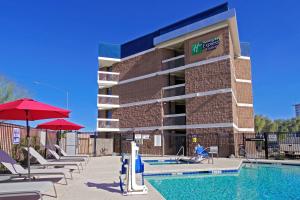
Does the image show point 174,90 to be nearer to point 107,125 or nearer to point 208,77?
point 208,77

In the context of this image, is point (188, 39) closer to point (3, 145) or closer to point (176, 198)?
point (3, 145)

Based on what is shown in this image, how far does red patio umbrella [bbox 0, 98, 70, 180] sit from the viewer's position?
7.15 meters

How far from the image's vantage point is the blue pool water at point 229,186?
920 centimetres

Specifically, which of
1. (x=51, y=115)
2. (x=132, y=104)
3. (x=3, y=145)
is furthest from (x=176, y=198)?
(x=132, y=104)

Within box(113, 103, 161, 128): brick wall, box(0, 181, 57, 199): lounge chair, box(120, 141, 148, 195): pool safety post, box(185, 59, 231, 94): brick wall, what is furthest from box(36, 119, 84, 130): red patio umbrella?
box(113, 103, 161, 128): brick wall

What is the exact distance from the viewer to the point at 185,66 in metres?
28.9

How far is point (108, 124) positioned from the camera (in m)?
34.8

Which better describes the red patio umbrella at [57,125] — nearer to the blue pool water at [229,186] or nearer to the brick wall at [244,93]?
the blue pool water at [229,186]

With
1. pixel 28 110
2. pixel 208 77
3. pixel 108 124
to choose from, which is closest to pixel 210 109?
pixel 208 77

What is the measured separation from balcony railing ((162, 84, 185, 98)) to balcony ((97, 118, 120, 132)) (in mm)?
7602

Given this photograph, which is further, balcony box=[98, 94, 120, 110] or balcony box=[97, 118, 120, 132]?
balcony box=[98, 94, 120, 110]

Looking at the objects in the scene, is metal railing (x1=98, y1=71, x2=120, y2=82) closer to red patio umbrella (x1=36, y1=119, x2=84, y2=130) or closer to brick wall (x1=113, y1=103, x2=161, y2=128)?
brick wall (x1=113, y1=103, x2=161, y2=128)

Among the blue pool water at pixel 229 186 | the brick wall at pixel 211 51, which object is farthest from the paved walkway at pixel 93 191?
the brick wall at pixel 211 51

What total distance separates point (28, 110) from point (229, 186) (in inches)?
287
